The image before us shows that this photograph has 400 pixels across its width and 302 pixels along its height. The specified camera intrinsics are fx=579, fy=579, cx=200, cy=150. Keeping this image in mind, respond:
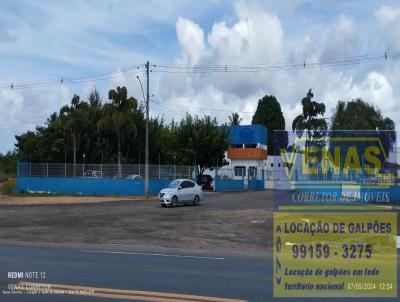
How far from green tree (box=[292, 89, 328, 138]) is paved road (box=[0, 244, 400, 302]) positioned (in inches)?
2289

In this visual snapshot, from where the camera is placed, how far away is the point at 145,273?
437 inches

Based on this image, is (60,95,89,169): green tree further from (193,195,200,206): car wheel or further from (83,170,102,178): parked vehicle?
(193,195,200,206): car wheel

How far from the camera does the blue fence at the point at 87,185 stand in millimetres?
48719

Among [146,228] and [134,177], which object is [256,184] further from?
[146,228]

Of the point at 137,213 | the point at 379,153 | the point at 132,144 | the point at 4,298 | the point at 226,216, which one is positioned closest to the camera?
the point at 4,298

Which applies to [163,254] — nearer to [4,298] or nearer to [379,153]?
[4,298]

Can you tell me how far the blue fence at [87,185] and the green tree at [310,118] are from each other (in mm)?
25481

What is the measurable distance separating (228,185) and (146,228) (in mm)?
40969

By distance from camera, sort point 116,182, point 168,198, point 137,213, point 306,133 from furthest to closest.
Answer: point 306,133 → point 116,182 → point 168,198 → point 137,213

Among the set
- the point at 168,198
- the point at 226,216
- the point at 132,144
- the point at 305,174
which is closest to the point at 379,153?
the point at 305,174

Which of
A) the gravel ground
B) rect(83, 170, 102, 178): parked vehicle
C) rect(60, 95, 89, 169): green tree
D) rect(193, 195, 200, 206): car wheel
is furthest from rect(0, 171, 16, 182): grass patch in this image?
the gravel ground

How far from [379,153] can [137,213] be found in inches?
909

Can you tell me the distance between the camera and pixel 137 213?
2939 centimetres

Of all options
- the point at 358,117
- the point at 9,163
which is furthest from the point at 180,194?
the point at 9,163
